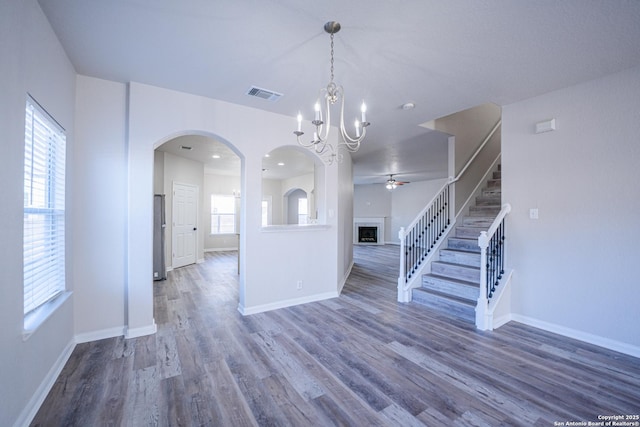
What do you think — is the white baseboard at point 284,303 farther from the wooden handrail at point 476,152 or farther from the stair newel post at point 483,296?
the wooden handrail at point 476,152

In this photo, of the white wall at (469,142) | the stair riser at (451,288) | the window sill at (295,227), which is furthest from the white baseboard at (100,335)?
the white wall at (469,142)

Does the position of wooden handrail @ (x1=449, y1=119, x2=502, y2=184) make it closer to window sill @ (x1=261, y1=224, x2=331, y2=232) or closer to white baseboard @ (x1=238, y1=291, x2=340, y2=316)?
window sill @ (x1=261, y1=224, x2=331, y2=232)

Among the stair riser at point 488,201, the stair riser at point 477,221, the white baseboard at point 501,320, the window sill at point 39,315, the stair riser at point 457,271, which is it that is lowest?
the white baseboard at point 501,320

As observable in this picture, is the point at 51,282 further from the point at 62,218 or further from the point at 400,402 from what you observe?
the point at 400,402

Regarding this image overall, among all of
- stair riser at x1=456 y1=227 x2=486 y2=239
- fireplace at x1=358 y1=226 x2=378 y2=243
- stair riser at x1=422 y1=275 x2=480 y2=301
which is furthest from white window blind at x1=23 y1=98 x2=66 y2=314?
fireplace at x1=358 y1=226 x2=378 y2=243

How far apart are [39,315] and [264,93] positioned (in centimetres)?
281

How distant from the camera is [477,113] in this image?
4.95 metres

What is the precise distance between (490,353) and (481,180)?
11.6 ft

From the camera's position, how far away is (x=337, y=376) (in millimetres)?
2211

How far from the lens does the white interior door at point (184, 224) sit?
21.8 ft

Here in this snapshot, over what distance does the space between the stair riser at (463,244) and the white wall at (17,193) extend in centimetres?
486

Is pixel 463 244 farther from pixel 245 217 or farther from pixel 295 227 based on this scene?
pixel 245 217

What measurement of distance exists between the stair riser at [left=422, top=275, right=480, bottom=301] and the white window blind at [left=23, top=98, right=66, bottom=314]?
14.2ft

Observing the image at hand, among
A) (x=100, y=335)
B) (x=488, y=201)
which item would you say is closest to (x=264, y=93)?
(x=100, y=335)
